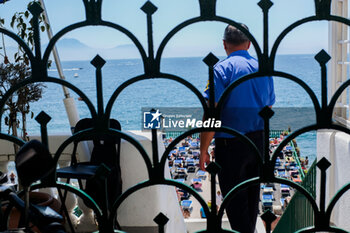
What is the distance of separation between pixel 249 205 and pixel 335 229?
122cm

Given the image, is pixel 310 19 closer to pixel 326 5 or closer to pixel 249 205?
pixel 326 5

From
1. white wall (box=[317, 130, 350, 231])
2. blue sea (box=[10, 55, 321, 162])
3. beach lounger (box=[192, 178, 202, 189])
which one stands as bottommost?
beach lounger (box=[192, 178, 202, 189])

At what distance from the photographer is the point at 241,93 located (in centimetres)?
165

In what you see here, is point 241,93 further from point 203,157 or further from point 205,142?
point 203,157

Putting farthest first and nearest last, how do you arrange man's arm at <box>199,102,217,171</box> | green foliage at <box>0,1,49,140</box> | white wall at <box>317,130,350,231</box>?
white wall at <box>317,130,350,231</box>, green foliage at <box>0,1,49,140</box>, man's arm at <box>199,102,217,171</box>

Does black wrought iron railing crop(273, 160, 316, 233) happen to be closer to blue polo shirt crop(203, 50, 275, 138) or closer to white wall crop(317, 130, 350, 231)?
white wall crop(317, 130, 350, 231)

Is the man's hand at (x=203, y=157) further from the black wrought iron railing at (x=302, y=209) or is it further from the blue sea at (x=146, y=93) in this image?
the blue sea at (x=146, y=93)

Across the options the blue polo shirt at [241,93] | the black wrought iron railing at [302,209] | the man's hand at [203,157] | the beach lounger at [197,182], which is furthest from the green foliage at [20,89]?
the beach lounger at [197,182]

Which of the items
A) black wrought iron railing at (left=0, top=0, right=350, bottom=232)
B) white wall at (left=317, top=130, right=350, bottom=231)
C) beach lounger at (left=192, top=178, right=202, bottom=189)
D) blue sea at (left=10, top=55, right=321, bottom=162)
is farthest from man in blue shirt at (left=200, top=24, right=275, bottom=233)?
blue sea at (left=10, top=55, right=321, bottom=162)

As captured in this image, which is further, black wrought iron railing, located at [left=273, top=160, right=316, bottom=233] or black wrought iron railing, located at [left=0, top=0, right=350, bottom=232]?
black wrought iron railing, located at [left=273, top=160, right=316, bottom=233]

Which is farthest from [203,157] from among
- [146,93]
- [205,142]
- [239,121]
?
[146,93]

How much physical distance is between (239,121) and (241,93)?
4.6 inches

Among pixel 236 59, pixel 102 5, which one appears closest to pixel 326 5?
pixel 102 5

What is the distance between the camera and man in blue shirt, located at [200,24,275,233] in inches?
64.7
